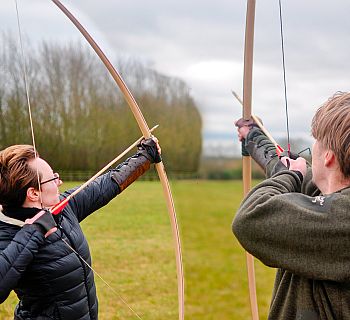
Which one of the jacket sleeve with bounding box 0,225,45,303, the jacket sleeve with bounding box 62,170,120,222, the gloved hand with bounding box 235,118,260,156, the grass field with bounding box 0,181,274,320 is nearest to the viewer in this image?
the jacket sleeve with bounding box 0,225,45,303

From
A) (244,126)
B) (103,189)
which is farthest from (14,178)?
(244,126)

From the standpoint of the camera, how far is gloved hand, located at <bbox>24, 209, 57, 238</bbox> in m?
1.25

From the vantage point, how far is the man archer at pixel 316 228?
Answer: 1.01 m

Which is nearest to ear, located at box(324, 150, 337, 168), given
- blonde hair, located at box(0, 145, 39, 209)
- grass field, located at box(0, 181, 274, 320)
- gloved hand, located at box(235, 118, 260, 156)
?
gloved hand, located at box(235, 118, 260, 156)

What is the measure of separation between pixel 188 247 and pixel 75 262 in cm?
459

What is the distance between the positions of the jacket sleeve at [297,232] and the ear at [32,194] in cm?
58

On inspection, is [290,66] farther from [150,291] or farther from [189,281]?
[189,281]

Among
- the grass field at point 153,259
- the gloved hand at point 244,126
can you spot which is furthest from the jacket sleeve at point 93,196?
the grass field at point 153,259

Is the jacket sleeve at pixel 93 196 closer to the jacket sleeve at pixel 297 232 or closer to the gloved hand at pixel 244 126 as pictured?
the gloved hand at pixel 244 126

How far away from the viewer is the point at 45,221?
125cm

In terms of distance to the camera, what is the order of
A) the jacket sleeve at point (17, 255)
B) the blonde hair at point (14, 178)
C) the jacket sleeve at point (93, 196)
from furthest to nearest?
the jacket sleeve at point (93, 196)
the blonde hair at point (14, 178)
the jacket sleeve at point (17, 255)

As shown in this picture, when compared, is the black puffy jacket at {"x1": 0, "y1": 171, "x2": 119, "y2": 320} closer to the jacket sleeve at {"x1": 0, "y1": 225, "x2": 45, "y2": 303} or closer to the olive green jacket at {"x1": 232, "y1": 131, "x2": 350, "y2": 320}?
the jacket sleeve at {"x1": 0, "y1": 225, "x2": 45, "y2": 303}

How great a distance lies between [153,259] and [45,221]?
2.58m

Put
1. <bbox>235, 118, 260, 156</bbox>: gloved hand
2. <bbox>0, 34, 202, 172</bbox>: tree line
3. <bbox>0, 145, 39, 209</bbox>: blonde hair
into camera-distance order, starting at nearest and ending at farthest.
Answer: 1. <bbox>0, 145, 39, 209</bbox>: blonde hair
2. <bbox>235, 118, 260, 156</bbox>: gloved hand
3. <bbox>0, 34, 202, 172</bbox>: tree line
